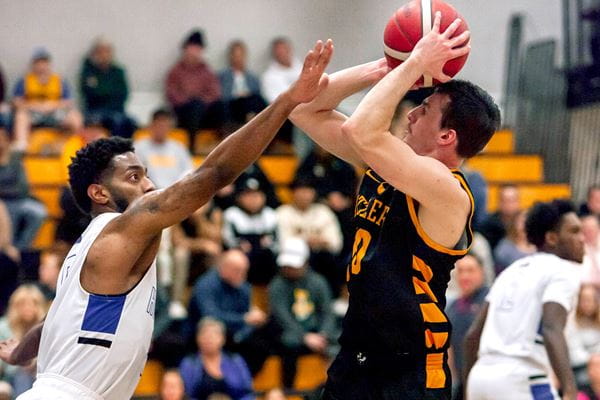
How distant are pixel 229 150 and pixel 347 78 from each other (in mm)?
925

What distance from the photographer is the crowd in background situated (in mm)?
10078

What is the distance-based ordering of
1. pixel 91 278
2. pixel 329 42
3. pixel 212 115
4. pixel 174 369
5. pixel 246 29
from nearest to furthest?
pixel 329 42
pixel 91 278
pixel 174 369
pixel 212 115
pixel 246 29

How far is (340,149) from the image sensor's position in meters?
5.68

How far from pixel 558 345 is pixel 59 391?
2.96 meters

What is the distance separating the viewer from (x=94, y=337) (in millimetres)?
5020

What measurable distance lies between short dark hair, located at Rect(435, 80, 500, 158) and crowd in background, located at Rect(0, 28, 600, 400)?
4874 mm

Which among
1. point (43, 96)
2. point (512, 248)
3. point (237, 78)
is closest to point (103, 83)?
point (43, 96)

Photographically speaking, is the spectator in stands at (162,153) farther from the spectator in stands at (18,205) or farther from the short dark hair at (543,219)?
the short dark hair at (543,219)

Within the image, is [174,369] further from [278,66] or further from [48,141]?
[278,66]

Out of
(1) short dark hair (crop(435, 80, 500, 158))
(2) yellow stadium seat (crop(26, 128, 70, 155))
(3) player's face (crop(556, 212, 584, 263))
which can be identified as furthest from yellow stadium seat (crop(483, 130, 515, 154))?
(1) short dark hair (crop(435, 80, 500, 158))

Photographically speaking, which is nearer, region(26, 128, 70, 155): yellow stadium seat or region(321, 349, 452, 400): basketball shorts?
region(321, 349, 452, 400): basketball shorts

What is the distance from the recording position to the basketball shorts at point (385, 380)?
5051 mm

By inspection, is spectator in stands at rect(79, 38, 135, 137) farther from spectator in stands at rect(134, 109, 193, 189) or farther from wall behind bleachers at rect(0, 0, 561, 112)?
spectator in stands at rect(134, 109, 193, 189)

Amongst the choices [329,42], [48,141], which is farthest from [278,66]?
[329,42]
